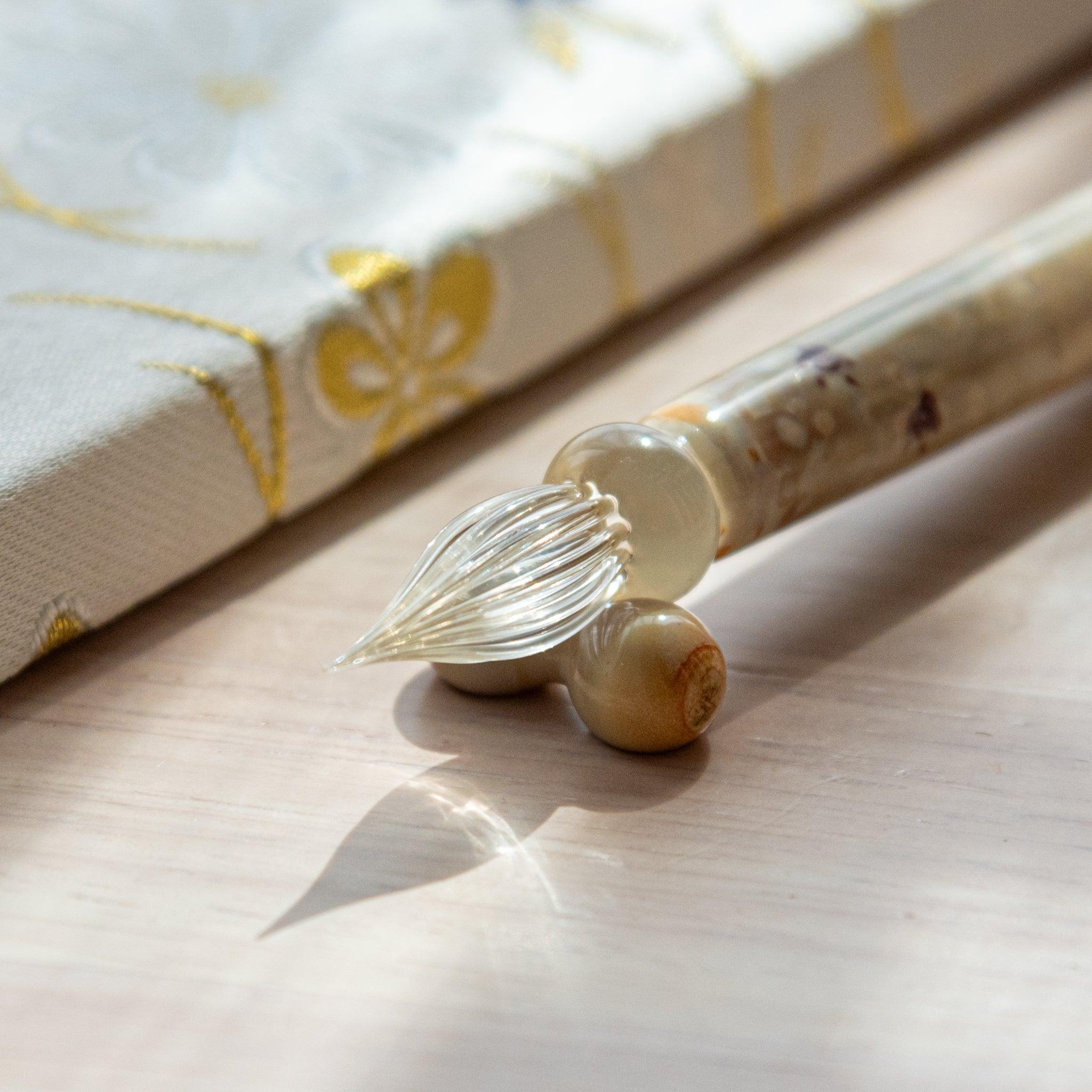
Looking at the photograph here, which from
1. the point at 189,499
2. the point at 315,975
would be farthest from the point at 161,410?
the point at 315,975

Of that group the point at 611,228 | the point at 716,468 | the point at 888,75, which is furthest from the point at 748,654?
the point at 888,75

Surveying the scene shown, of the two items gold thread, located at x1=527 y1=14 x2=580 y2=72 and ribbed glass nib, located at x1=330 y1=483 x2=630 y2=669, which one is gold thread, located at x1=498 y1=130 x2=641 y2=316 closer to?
gold thread, located at x1=527 y1=14 x2=580 y2=72

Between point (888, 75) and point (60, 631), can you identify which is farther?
point (888, 75)

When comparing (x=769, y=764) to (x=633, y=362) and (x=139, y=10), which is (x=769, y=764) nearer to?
(x=633, y=362)

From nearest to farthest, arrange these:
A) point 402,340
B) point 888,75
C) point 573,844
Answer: point 573,844, point 402,340, point 888,75

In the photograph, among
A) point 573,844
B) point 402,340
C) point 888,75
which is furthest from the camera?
point 888,75

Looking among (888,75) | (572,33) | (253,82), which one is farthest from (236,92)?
(888,75)

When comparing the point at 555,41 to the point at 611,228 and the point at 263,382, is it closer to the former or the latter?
the point at 611,228
